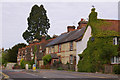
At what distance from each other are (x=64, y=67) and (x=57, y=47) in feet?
25.7

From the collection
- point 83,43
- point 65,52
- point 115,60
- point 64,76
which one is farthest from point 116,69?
point 65,52

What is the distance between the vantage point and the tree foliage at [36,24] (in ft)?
245

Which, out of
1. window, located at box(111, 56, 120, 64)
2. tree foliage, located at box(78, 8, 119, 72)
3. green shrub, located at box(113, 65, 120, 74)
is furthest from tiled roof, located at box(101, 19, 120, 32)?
green shrub, located at box(113, 65, 120, 74)

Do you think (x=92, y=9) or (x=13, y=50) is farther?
(x=13, y=50)

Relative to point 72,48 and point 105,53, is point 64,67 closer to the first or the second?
point 72,48

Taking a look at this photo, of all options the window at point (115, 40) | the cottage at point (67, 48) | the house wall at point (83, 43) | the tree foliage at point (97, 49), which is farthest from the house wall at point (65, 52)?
the window at point (115, 40)

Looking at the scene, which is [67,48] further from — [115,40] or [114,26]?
[115,40]

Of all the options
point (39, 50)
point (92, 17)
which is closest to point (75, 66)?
point (92, 17)

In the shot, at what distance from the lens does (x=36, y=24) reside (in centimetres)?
7500

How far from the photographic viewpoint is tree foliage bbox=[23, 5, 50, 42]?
74550 mm

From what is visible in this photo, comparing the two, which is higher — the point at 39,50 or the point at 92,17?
the point at 92,17

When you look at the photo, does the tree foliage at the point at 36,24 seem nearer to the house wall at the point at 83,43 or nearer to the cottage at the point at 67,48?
the cottage at the point at 67,48

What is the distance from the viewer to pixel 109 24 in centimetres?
3278

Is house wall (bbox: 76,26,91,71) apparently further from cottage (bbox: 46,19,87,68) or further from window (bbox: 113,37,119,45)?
window (bbox: 113,37,119,45)
